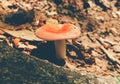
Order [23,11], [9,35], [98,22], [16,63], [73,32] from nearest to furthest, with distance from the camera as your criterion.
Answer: [16,63]
[73,32]
[9,35]
[23,11]
[98,22]

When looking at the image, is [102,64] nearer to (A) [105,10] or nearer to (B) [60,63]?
(B) [60,63]

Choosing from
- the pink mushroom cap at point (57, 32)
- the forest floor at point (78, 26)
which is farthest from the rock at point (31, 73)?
the forest floor at point (78, 26)

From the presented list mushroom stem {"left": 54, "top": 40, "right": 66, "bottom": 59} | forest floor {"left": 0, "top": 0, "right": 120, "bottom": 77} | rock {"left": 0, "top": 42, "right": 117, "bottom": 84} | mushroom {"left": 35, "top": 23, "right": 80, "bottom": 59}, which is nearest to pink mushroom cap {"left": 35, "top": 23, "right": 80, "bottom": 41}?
mushroom {"left": 35, "top": 23, "right": 80, "bottom": 59}

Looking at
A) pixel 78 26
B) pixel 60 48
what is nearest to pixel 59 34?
pixel 60 48

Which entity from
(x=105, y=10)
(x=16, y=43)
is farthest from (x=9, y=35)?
(x=105, y=10)

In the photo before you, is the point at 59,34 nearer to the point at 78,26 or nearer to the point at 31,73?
the point at 31,73

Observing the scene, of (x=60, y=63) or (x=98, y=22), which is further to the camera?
(x=98, y=22)
